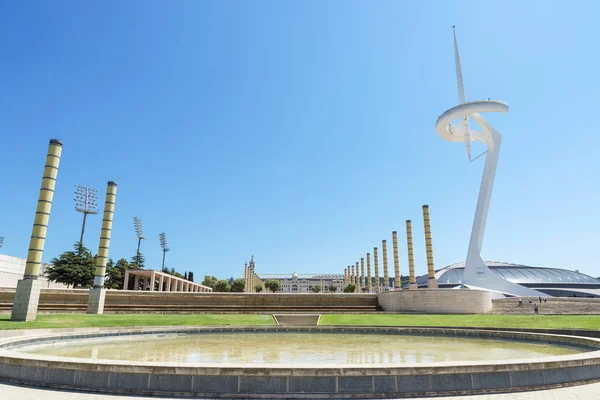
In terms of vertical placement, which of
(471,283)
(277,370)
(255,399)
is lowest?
(255,399)

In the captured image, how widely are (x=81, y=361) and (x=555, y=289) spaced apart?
64766mm

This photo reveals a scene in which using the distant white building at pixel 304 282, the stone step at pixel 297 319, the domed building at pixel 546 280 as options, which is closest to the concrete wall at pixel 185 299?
the stone step at pixel 297 319

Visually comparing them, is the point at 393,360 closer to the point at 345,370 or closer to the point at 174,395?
the point at 345,370

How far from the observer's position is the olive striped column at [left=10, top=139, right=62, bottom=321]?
1827 cm

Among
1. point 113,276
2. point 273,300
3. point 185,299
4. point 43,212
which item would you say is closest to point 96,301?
point 185,299

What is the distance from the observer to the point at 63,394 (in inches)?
235

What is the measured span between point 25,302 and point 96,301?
6.94 metres

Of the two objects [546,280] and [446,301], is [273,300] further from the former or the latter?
[546,280]

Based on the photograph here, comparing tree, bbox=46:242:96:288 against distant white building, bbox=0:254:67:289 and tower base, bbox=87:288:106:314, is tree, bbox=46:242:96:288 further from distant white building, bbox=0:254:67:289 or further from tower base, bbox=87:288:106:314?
tower base, bbox=87:288:106:314

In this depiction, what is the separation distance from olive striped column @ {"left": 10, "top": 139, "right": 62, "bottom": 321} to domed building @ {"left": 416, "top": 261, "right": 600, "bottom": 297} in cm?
5075

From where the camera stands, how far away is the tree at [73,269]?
46688mm

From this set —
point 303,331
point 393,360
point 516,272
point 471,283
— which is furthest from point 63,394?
point 516,272

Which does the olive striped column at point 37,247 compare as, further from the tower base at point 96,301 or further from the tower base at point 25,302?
the tower base at point 96,301

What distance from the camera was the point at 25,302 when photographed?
60.0 feet
